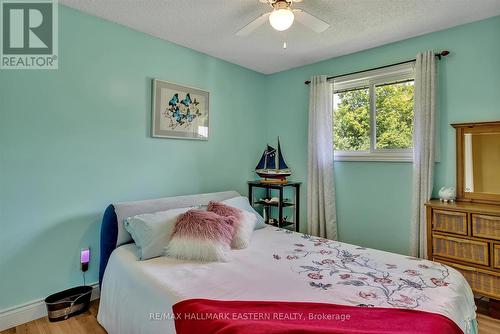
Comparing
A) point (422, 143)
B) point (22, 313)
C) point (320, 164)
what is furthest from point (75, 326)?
point (422, 143)

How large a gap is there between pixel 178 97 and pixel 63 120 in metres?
1.06

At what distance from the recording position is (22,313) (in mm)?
1934

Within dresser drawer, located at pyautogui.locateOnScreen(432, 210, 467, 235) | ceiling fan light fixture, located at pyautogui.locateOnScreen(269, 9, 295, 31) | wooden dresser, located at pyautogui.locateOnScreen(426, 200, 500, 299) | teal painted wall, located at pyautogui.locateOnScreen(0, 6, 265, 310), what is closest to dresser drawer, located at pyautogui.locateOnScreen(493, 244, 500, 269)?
wooden dresser, located at pyautogui.locateOnScreen(426, 200, 500, 299)

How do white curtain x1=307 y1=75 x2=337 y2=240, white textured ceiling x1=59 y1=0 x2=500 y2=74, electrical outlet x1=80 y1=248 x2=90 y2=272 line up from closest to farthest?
white textured ceiling x1=59 y1=0 x2=500 y2=74
electrical outlet x1=80 y1=248 x2=90 y2=272
white curtain x1=307 y1=75 x2=337 y2=240

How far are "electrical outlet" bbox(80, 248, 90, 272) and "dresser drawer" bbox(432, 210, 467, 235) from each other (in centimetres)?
293

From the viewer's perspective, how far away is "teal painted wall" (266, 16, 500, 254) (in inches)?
89.0

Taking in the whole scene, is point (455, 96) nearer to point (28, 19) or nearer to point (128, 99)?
point (128, 99)

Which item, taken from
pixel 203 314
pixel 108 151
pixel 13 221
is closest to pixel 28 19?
pixel 108 151

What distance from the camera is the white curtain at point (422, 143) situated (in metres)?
2.39

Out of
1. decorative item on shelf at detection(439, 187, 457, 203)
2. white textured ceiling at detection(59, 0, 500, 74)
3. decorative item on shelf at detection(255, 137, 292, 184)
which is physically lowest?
decorative item on shelf at detection(439, 187, 457, 203)

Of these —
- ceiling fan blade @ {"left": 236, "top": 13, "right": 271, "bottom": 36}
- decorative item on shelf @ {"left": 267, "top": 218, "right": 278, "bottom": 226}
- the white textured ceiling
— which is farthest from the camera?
decorative item on shelf @ {"left": 267, "top": 218, "right": 278, "bottom": 226}

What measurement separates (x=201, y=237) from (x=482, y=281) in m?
2.16

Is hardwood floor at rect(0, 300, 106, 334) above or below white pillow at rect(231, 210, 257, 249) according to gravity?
below

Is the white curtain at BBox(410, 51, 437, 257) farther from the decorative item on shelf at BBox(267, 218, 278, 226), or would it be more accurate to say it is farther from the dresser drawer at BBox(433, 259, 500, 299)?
the decorative item on shelf at BBox(267, 218, 278, 226)
